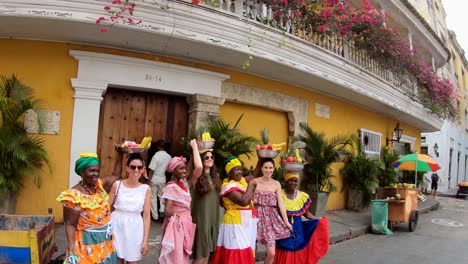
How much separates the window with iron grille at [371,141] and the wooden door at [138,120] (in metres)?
6.59

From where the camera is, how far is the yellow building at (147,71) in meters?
5.80

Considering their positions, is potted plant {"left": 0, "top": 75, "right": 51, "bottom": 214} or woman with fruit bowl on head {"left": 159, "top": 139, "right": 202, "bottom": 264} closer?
woman with fruit bowl on head {"left": 159, "top": 139, "right": 202, "bottom": 264}

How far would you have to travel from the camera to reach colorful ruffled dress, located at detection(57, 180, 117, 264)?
3.02m

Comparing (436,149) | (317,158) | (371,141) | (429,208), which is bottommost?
(429,208)

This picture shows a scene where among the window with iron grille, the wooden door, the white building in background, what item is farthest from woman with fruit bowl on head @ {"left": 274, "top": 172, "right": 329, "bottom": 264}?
the white building in background

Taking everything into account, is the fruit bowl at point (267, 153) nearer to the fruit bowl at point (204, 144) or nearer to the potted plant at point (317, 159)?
the fruit bowl at point (204, 144)

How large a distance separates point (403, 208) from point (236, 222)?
5745 mm

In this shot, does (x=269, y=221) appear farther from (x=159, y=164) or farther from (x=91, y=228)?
(x=159, y=164)

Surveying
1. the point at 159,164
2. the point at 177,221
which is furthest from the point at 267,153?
the point at 159,164

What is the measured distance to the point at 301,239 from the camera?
15.5 ft

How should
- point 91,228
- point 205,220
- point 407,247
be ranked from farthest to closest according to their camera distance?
point 407,247 < point 205,220 < point 91,228

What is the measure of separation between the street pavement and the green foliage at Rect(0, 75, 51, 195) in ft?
14.9

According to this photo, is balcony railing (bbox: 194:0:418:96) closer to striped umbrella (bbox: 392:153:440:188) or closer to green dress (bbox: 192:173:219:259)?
Answer: striped umbrella (bbox: 392:153:440:188)

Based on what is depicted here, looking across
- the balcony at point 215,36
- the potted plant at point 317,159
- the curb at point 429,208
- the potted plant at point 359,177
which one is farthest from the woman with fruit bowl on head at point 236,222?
the curb at point 429,208
